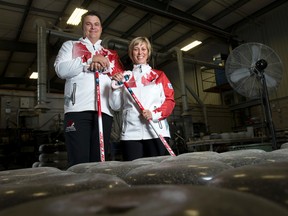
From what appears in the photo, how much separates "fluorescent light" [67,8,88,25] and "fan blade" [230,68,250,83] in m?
4.18

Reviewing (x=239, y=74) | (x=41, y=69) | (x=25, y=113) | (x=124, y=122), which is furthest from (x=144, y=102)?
(x=25, y=113)

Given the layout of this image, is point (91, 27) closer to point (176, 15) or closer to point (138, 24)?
point (176, 15)

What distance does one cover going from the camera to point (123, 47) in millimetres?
6695

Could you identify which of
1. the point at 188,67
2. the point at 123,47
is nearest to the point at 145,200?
the point at 123,47

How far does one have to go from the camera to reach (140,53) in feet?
6.23

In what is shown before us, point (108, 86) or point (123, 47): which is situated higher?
point (123, 47)

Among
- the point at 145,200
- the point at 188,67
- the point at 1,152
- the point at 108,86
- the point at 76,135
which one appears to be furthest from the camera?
the point at 188,67

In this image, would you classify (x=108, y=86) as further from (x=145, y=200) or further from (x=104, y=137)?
(x=145, y=200)

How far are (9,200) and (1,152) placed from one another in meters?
5.40

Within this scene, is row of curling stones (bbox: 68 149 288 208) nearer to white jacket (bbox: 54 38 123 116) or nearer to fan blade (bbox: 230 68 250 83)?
white jacket (bbox: 54 38 123 116)

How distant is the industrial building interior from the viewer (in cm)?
29

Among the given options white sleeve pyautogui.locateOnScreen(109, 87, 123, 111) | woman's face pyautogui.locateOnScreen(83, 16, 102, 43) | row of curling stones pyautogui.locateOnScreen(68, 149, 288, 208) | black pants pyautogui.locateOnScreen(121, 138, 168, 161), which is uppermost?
woman's face pyautogui.locateOnScreen(83, 16, 102, 43)

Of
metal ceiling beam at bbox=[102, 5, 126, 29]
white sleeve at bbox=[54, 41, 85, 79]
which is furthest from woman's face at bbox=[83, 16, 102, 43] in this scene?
metal ceiling beam at bbox=[102, 5, 126, 29]

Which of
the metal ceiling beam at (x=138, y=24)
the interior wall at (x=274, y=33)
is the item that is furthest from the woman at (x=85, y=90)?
the interior wall at (x=274, y=33)
